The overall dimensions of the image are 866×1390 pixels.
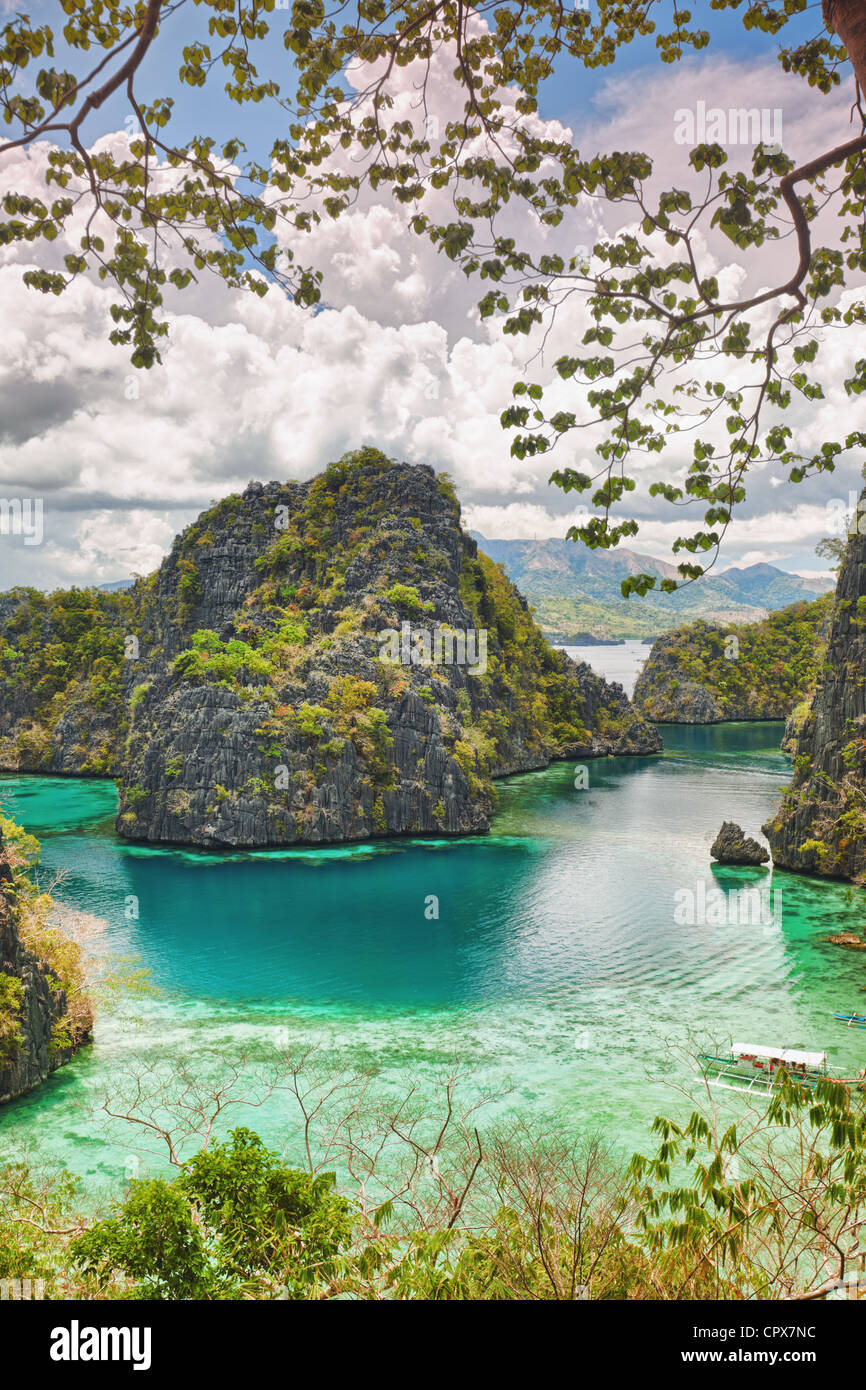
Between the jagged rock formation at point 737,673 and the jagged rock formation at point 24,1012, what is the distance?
323 feet

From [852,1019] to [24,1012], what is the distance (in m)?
22.3

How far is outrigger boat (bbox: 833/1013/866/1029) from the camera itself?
22.7 m

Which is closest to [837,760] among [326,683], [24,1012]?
[326,683]

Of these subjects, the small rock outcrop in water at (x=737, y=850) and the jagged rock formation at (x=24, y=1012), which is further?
the small rock outcrop in water at (x=737, y=850)

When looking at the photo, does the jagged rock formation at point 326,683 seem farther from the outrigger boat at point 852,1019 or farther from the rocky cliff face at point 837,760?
the outrigger boat at point 852,1019

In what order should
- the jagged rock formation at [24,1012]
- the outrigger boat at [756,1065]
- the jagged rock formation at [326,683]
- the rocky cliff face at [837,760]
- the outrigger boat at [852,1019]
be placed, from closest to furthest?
the jagged rock formation at [24,1012] → the outrigger boat at [756,1065] → the outrigger boat at [852,1019] → the rocky cliff face at [837,760] → the jagged rock formation at [326,683]

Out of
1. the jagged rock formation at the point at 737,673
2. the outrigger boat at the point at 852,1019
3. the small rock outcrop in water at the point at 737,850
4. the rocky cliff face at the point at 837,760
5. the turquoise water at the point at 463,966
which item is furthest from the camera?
the jagged rock formation at the point at 737,673

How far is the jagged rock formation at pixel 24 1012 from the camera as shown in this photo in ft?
57.9

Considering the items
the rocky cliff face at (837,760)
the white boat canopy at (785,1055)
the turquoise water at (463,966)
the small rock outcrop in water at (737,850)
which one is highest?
the rocky cliff face at (837,760)

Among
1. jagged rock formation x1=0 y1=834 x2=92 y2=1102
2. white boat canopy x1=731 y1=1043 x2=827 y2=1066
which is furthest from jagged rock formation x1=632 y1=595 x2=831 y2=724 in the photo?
jagged rock formation x1=0 y1=834 x2=92 y2=1102

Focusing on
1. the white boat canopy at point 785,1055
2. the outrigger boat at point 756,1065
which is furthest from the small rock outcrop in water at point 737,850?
the white boat canopy at point 785,1055

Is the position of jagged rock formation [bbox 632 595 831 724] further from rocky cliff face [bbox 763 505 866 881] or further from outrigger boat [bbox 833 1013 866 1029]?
outrigger boat [bbox 833 1013 866 1029]

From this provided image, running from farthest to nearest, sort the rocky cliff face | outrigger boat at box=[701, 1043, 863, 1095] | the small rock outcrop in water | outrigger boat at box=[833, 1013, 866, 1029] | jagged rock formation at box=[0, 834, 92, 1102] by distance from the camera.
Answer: the small rock outcrop in water → the rocky cliff face → outrigger boat at box=[833, 1013, 866, 1029] → outrigger boat at box=[701, 1043, 863, 1095] → jagged rock formation at box=[0, 834, 92, 1102]

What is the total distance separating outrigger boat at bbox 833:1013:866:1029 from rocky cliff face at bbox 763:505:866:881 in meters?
14.5
